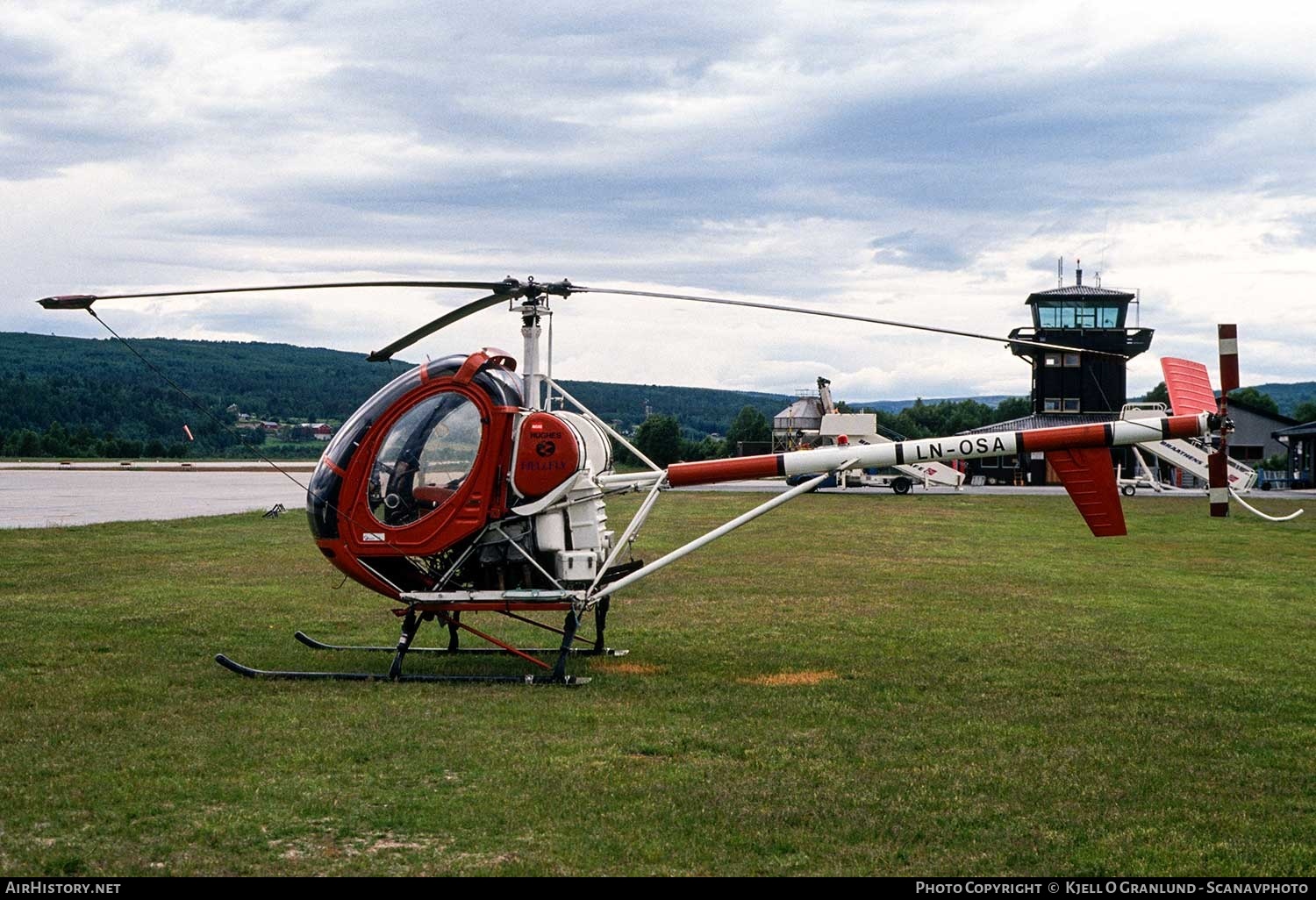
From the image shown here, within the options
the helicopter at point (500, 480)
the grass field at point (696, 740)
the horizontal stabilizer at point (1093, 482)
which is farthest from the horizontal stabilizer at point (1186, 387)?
the grass field at point (696, 740)

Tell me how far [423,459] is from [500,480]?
0.72 m

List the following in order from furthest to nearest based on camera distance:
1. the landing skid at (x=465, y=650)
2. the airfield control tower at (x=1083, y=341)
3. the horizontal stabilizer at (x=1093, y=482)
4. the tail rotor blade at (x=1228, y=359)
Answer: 1. the airfield control tower at (x=1083, y=341)
2. the landing skid at (x=465, y=650)
3. the horizontal stabilizer at (x=1093, y=482)
4. the tail rotor blade at (x=1228, y=359)

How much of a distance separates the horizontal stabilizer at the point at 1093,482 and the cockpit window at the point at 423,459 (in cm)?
518

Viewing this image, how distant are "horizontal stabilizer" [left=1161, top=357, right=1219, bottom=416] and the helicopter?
2 cm

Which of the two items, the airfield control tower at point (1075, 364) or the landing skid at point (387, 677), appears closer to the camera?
the landing skid at point (387, 677)

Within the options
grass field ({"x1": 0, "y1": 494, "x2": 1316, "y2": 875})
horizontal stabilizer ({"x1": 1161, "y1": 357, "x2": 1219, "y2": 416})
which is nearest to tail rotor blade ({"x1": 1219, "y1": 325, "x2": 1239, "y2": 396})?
horizontal stabilizer ({"x1": 1161, "y1": 357, "x2": 1219, "y2": 416})

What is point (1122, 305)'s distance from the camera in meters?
62.2

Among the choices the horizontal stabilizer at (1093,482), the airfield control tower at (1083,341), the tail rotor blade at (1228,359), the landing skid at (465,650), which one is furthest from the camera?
the airfield control tower at (1083,341)

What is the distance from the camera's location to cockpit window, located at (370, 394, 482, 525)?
11023 millimetres

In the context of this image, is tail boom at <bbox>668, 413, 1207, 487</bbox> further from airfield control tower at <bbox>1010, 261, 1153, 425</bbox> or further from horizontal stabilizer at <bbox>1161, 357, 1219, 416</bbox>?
airfield control tower at <bbox>1010, 261, 1153, 425</bbox>

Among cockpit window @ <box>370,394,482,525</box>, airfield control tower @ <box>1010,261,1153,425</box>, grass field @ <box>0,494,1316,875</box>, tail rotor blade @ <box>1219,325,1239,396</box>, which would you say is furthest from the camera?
airfield control tower @ <box>1010,261,1153,425</box>

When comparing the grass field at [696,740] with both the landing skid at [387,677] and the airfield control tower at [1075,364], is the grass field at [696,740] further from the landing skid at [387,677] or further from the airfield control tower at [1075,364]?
the airfield control tower at [1075,364]

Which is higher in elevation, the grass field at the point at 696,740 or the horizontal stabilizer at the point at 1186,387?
the horizontal stabilizer at the point at 1186,387

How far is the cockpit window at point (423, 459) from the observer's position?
434 inches
